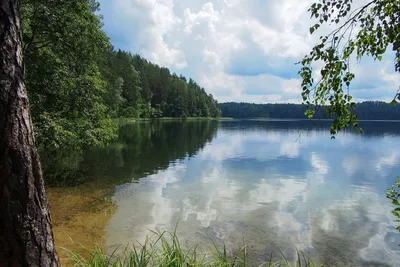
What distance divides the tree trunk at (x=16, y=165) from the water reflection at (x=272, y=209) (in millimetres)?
2830

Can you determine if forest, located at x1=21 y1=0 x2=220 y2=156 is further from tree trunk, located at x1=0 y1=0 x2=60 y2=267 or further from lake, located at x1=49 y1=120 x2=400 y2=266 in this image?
tree trunk, located at x1=0 y1=0 x2=60 y2=267

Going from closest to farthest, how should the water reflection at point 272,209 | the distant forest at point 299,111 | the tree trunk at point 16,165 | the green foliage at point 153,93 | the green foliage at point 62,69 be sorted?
1. the tree trunk at point 16,165
2. the water reflection at point 272,209
3. the green foliage at point 62,69
4. the green foliage at point 153,93
5. the distant forest at point 299,111

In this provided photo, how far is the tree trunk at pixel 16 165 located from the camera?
2.02 metres

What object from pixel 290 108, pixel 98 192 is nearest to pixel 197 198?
pixel 98 192

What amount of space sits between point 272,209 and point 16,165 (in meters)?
10.8

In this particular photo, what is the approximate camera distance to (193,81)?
138m

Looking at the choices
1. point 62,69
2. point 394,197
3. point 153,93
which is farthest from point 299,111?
point 394,197

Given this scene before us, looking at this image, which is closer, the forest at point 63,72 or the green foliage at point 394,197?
the green foliage at point 394,197

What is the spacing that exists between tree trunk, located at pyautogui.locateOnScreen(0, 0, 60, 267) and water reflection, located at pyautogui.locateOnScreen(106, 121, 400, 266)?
2.83m

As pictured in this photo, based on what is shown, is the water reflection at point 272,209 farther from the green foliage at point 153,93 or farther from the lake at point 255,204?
the green foliage at point 153,93

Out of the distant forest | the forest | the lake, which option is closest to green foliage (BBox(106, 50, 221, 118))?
the lake

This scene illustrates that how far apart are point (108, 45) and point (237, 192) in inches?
366

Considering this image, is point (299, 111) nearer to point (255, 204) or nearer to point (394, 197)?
point (255, 204)

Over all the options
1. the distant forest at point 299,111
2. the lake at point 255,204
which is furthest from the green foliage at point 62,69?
the distant forest at point 299,111
